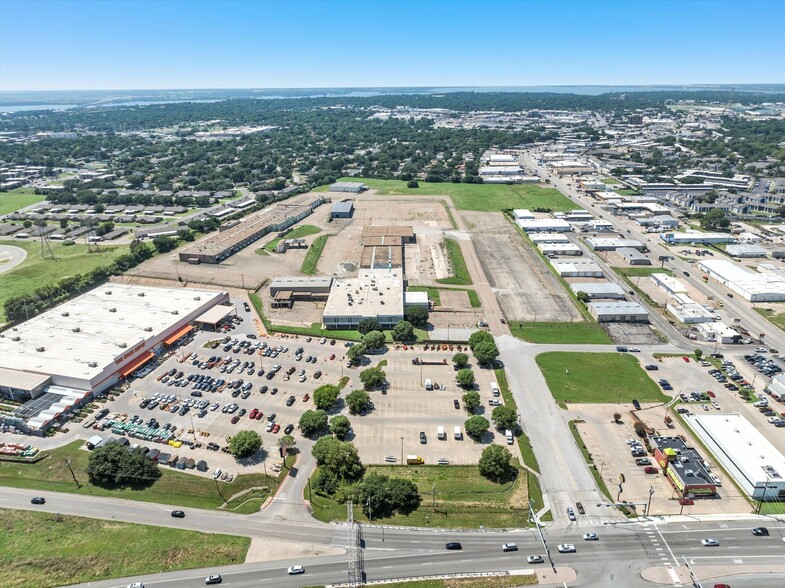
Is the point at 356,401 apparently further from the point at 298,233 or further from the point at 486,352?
the point at 298,233

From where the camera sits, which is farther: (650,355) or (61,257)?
(61,257)

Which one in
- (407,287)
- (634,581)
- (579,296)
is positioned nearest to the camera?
(634,581)

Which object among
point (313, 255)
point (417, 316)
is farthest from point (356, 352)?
point (313, 255)

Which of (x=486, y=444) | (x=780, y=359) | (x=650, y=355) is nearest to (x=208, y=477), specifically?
(x=486, y=444)

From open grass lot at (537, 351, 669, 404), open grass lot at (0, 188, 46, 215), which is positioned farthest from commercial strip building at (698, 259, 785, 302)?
open grass lot at (0, 188, 46, 215)

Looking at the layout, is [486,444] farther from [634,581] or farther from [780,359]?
[780,359]

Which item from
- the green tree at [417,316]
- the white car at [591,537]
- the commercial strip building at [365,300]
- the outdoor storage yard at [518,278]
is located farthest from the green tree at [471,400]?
the outdoor storage yard at [518,278]

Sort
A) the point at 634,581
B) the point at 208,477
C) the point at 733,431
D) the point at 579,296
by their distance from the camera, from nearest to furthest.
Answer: the point at 634,581 < the point at 208,477 < the point at 733,431 < the point at 579,296
